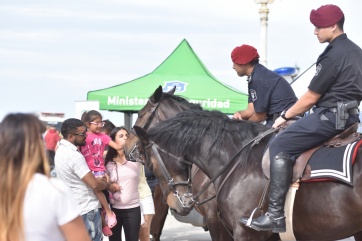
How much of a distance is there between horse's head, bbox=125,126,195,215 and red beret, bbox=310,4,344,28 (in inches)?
80.8

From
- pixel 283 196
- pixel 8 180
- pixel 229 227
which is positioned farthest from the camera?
pixel 229 227

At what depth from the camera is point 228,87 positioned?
691 inches

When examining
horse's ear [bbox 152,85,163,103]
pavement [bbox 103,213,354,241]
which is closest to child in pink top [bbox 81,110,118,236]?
horse's ear [bbox 152,85,163,103]

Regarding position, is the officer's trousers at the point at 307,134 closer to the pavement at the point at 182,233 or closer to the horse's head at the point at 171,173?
the horse's head at the point at 171,173

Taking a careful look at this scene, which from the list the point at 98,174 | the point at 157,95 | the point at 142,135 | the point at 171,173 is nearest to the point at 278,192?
the point at 171,173

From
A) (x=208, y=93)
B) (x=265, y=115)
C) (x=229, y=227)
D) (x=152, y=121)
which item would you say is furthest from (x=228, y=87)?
(x=229, y=227)

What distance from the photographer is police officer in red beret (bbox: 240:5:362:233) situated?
6.22 meters

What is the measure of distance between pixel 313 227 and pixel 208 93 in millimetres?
11310

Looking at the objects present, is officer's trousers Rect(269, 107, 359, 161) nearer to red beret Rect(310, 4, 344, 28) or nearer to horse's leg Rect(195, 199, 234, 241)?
red beret Rect(310, 4, 344, 28)

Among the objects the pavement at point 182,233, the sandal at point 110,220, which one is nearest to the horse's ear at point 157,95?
the sandal at point 110,220

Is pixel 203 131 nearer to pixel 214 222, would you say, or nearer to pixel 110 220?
pixel 214 222

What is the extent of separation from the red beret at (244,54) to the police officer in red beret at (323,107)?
136 centimetres

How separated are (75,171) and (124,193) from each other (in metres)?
1.23

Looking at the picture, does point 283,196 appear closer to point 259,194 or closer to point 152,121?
point 259,194
